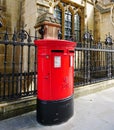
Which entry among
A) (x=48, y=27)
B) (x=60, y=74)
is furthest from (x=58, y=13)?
(x=60, y=74)

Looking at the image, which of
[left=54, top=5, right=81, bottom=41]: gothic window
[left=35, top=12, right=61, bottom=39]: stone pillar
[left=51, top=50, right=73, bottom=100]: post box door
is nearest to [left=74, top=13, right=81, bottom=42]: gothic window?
[left=54, top=5, right=81, bottom=41]: gothic window

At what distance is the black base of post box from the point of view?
3.28 metres

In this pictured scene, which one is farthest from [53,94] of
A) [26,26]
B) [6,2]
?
[6,2]

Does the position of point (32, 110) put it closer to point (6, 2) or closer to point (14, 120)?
point (14, 120)

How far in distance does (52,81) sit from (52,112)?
1.98 ft

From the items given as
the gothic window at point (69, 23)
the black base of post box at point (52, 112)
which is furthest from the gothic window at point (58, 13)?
the black base of post box at point (52, 112)

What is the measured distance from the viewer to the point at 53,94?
10.8ft

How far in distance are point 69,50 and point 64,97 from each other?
3.22 ft

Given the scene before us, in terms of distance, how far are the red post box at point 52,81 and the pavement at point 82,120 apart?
164 millimetres

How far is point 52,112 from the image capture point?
328 centimetres

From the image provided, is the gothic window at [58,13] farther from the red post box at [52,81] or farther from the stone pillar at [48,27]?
the red post box at [52,81]

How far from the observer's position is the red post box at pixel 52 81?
3.27m

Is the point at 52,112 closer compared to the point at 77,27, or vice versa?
the point at 52,112

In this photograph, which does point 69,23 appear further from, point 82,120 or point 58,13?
point 82,120
